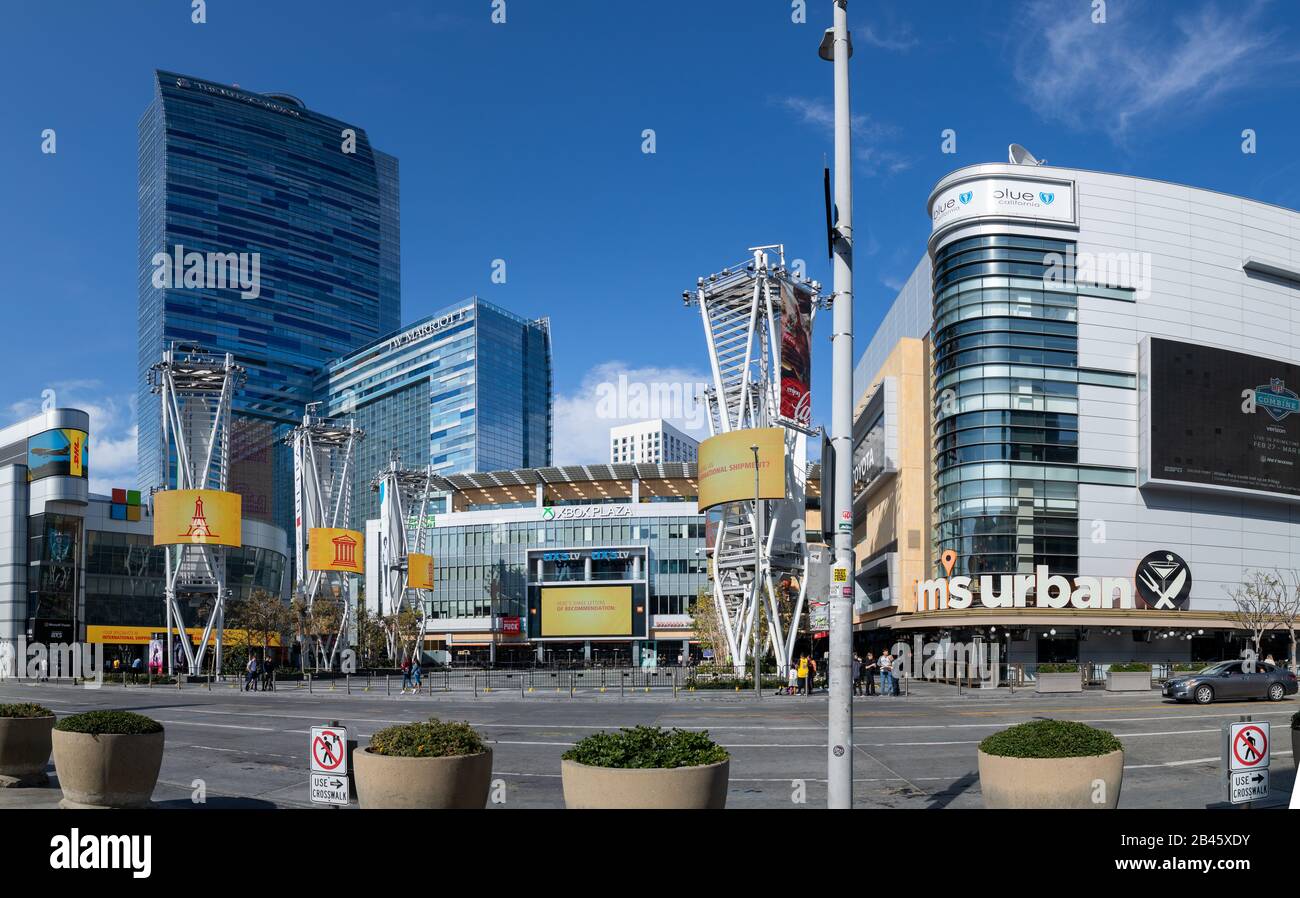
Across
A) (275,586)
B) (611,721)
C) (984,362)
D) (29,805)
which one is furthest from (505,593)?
(29,805)

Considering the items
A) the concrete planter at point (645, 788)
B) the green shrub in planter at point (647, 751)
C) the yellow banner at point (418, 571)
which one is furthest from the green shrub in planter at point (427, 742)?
the yellow banner at point (418, 571)

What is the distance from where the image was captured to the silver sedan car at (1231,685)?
34781 millimetres

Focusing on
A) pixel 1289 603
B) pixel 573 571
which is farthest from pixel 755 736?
pixel 573 571

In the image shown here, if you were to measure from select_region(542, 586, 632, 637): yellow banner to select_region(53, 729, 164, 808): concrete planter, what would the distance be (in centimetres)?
10029

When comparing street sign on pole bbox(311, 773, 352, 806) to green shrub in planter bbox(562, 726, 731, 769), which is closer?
green shrub in planter bbox(562, 726, 731, 769)

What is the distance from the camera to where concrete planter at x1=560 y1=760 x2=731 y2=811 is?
10.2 m

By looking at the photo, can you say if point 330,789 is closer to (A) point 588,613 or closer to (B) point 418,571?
(B) point 418,571

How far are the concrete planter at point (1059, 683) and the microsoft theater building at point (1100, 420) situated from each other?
1401 cm

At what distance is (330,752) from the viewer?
1169 cm

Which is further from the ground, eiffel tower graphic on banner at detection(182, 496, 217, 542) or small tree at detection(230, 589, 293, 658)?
eiffel tower graphic on banner at detection(182, 496, 217, 542)

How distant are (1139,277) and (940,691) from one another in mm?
35697

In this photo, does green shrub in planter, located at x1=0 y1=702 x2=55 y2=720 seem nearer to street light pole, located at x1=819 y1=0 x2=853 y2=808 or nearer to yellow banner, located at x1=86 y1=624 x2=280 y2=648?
street light pole, located at x1=819 y1=0 x2=853 y2=808

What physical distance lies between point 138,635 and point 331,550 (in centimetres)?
2497

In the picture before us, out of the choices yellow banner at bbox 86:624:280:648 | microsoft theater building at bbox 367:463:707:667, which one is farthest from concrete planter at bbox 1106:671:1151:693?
yellow banner at bbox 86:624:280:648
